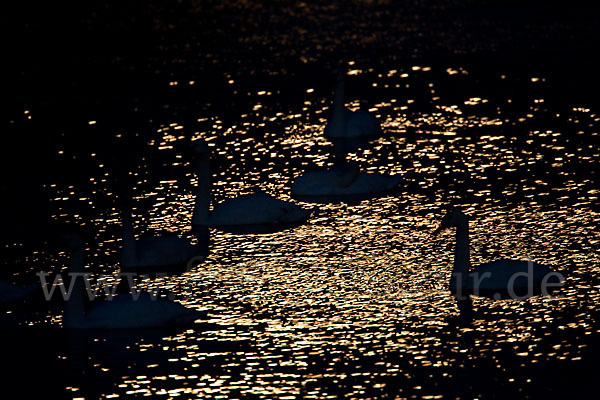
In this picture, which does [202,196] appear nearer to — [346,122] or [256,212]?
[256,212]

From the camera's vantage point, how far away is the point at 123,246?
580 inches

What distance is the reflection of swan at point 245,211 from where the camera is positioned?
53.2 feet

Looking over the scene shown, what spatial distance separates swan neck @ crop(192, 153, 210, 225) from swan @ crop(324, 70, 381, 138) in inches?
184

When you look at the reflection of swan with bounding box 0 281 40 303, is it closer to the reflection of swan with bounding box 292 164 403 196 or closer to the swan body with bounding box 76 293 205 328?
the swan body with bounding box 76 293 205 328

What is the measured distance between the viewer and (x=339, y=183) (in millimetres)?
17375

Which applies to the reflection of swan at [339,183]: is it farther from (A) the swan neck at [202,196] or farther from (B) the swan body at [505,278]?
(B) the swan body at [505,278]

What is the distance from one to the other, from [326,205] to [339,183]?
0.38 metres

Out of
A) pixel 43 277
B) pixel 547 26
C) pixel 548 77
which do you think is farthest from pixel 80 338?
pixel 547 26

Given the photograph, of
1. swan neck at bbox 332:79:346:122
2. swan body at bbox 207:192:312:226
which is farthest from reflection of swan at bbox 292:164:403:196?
swan neck at bbox 332:79:346:122

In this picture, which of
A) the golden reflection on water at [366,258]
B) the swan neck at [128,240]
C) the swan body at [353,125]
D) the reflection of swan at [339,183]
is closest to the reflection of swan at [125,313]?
the golden reflection on water at [366,258]

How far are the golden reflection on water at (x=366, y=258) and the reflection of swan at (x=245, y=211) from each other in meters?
0.27

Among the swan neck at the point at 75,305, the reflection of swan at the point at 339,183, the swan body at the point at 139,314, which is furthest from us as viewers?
the reflection of swan at the point at 339,183

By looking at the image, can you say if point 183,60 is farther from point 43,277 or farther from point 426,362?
point 426,362

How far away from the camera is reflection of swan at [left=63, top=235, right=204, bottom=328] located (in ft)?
42.1
